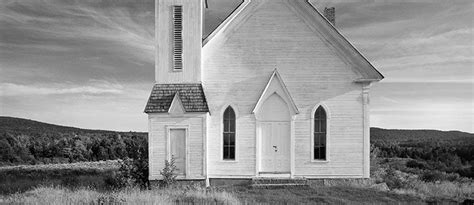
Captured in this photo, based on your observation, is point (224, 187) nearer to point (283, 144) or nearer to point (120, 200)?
point (283, 144)

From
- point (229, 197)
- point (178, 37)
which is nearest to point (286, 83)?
point (178, 37)

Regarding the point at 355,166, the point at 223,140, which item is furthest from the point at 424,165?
the point at 223,140

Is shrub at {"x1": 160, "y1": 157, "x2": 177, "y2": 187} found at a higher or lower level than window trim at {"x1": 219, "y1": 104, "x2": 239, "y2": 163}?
lower

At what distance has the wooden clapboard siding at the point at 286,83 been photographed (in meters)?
17.5

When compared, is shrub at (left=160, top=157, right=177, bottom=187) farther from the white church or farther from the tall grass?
the white church

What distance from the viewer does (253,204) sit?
1239cm

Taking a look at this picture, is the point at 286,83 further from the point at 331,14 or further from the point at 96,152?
the point at 96,152

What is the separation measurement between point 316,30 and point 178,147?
7.98m

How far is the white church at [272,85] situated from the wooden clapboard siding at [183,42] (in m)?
0.04

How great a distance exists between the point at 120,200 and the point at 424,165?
36.9 metres

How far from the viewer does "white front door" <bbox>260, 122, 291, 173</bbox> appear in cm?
1761

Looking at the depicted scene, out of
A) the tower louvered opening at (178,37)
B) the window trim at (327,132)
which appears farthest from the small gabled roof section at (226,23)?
the window trim at (327,132)

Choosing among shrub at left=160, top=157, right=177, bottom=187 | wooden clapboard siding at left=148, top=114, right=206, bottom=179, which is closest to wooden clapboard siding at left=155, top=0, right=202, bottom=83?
wooden clapboard siding at left=148, top=114, right=206, bottom=179

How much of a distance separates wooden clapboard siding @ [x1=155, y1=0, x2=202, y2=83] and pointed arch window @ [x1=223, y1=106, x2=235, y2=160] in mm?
2050
